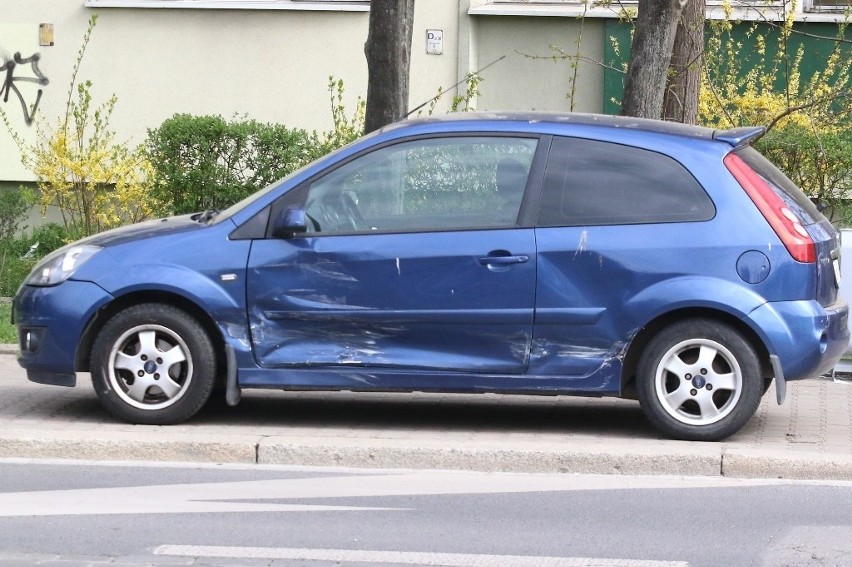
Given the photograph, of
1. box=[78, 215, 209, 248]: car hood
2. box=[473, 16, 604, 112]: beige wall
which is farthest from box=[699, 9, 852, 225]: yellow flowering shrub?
box=[78, 215, 209, 248]: car hood

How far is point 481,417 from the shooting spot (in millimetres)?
7711

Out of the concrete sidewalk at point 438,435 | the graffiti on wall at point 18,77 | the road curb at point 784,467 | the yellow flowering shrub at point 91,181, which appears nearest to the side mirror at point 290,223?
the concrete sidewalk at point 438,435

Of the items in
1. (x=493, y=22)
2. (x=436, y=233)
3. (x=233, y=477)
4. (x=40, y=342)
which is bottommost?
(x=233, y=477)

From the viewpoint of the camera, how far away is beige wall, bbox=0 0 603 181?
15.3 metres

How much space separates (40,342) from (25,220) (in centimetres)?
827

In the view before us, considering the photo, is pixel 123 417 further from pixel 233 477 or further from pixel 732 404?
pixel 732 404

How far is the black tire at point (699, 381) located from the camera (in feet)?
22.4

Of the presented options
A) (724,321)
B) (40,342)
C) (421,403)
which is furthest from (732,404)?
(40,342)

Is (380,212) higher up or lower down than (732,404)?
higher up

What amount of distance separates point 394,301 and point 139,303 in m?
1.35

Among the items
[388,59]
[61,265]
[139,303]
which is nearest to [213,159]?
[388,59]

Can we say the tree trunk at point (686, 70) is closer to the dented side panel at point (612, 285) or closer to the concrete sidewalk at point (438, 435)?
the concrete sidewalk at point (438, 435)

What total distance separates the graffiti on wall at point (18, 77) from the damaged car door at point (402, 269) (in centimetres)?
934

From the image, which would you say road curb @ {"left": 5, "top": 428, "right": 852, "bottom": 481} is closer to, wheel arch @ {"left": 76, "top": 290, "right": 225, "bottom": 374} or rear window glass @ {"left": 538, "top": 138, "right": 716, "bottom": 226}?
wheel arch @ {"left": 76, "top": 290, "right": 225, "bottom": 374}
